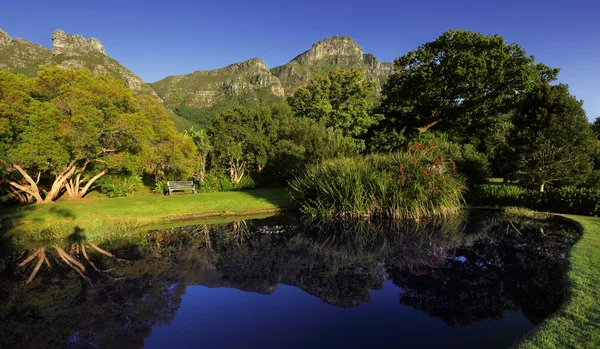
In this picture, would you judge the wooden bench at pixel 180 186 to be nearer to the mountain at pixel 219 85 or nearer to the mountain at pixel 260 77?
the mountain at pixel 260 77

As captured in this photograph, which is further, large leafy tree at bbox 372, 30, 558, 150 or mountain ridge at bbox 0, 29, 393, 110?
mountain ridge at bbox 0, 29, 393, 110

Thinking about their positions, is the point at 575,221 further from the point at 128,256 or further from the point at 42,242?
the point at 42,242

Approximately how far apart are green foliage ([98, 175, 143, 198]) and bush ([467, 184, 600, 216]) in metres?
18.5

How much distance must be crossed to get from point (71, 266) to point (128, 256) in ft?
4.08

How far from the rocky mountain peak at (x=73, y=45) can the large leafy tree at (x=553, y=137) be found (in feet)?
421

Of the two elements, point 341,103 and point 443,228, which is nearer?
point 443,228

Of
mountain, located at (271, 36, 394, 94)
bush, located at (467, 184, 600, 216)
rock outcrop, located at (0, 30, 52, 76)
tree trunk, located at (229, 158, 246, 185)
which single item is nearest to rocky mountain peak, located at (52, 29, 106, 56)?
rock outcrop, located at (0, 30, 52, 76)

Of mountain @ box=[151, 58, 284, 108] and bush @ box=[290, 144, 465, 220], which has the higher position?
mountain @ box=[151, 58, 284, 108]

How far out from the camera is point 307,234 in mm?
10375

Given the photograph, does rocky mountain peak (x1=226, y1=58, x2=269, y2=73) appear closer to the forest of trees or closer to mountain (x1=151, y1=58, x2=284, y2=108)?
mountain (x1=151, y1=58, x2=284, y2=108)

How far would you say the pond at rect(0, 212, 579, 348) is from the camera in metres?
4.56

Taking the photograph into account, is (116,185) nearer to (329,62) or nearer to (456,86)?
(456,86)

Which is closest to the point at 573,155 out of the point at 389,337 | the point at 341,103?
the point at 389,337

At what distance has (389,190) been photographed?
12.3 m
